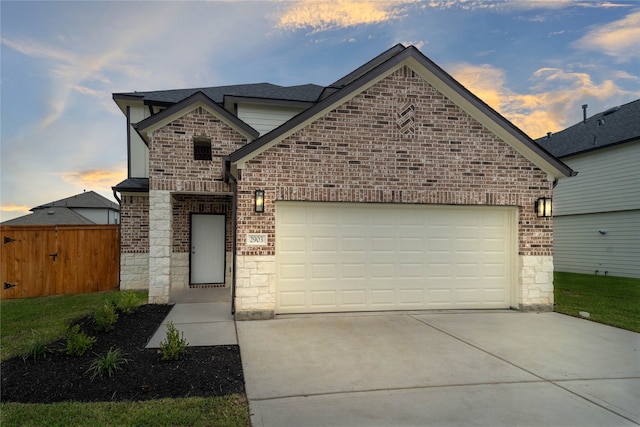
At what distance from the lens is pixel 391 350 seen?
539 centimetres

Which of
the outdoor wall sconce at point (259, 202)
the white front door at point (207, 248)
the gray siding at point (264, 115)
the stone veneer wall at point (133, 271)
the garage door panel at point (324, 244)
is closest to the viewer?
the outdoor wall sconce at point (259, 202)

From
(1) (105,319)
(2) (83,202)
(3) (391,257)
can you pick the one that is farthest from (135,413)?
(2) (83,202)

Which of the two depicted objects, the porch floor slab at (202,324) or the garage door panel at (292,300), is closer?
the porch floor slab at (202,324)

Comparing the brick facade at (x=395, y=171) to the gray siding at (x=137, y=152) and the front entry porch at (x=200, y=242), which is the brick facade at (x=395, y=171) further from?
the gray siding at (x=137, y=152)

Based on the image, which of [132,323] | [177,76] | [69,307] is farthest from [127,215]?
[177,76]

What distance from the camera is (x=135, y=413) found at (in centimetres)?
340

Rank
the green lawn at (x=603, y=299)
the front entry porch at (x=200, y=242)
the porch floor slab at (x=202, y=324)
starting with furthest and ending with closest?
the front entry porch at (x=200, y=242) < the green lawn at (x=603, y=299) < the porch floor slab at (x=202, y=324)

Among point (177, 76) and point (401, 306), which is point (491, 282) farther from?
point (177, 76)

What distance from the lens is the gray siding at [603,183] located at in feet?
50.9

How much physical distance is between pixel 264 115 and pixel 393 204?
21.0 ft

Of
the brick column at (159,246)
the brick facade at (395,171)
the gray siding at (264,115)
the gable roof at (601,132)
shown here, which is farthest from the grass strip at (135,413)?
the gable roof at (601,132)

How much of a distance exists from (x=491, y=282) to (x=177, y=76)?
13.5 m

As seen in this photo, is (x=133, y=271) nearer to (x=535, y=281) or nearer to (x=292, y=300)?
(x=292, y=300)

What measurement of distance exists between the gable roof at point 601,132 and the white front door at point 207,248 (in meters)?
16.7
